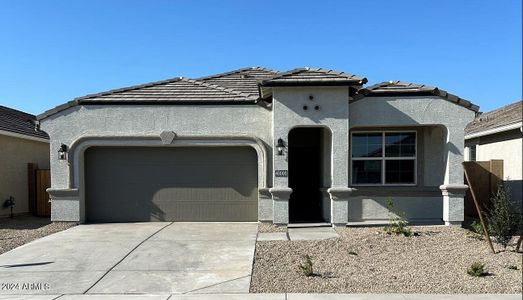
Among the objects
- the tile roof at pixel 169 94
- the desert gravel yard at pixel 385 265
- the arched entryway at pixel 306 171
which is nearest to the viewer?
the desert gravel yard at pixel 385 265

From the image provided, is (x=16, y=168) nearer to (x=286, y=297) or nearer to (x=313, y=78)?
(x=313, y=78)

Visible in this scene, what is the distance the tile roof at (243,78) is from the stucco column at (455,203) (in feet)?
22.2

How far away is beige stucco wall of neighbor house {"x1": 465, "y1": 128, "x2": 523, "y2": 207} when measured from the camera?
13391 mm

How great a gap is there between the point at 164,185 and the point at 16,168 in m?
6.51

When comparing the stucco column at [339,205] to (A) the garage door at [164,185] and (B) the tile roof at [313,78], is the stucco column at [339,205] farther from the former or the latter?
(B) the tile roof at [313,78]

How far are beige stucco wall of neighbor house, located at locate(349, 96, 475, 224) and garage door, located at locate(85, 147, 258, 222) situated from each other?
3.79m

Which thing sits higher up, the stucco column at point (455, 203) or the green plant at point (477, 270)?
the stucco column at point (455, 203)

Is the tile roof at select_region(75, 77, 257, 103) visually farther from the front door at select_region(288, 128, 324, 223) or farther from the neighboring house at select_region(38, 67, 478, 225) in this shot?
the front door at select_region(288, 128, 324, 223)

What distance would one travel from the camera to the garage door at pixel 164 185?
12.2 m

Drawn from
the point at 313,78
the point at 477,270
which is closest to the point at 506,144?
the point at 313,78

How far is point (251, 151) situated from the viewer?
12164mm

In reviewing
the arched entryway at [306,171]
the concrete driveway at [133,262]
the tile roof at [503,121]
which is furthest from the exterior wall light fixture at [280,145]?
the tile roof at [503,121]

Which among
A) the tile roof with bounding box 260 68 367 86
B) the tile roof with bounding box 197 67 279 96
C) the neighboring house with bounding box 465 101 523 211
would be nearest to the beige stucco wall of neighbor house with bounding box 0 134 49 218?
the tile roof with bounding box 197 67 279 96

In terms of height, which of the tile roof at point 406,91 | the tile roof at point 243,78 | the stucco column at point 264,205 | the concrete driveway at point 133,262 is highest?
the tile roof at point 243,78
